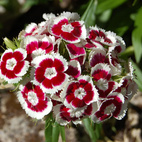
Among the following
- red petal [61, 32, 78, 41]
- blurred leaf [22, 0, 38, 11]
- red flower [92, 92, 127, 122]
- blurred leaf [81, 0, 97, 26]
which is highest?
blurred leaf [22, 0, 38, 11]

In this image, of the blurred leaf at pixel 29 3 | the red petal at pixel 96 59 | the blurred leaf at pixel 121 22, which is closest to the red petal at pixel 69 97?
the red petal at pixel 96 59

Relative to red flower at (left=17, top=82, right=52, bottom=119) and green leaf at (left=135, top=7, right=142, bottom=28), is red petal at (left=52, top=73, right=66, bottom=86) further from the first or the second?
green leaf at (left=135, top=7, right=142, bottom=28)

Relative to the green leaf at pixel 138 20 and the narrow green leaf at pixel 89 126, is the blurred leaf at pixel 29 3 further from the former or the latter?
the narrow green leaf at pixel 89 126

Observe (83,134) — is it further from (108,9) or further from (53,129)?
(108,9)

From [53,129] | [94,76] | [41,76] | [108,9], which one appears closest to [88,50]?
[94,76]

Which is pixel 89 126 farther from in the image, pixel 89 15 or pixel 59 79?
pixel 89 15

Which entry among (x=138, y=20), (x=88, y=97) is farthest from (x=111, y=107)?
(x=138, y=20)

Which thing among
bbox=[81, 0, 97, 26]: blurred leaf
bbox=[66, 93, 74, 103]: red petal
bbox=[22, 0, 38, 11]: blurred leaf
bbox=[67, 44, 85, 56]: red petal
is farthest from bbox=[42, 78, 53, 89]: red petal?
bbox=[22, 0, 38, 11]: blurred leaf
